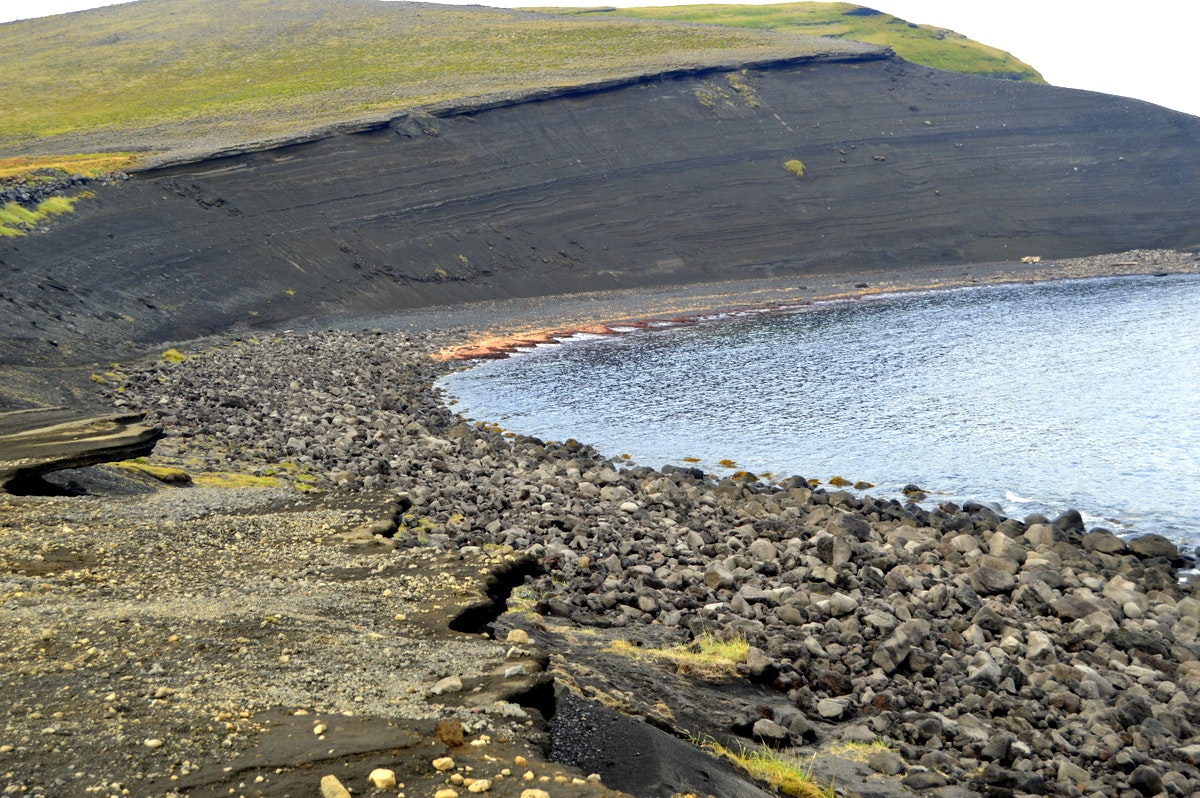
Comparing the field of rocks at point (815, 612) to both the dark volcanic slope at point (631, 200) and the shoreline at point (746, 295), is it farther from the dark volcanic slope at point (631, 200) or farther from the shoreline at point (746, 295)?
the dark volcanic slope at point (631, 200)

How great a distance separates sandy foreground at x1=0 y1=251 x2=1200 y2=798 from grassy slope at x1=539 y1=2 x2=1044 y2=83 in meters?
144

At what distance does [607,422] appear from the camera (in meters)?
35.2

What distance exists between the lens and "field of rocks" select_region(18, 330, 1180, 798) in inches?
451

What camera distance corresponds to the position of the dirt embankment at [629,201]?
2153 inches

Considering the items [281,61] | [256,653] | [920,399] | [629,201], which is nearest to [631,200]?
[629,201]

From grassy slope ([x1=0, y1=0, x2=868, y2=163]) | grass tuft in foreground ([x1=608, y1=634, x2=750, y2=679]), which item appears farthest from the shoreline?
grass tuft in foreground ([x1=608, y1=634, x2=750, y2=679])

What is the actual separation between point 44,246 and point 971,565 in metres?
45.7

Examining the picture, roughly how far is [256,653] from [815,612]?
853cm

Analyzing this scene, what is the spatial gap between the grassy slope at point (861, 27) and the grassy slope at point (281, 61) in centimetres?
4696

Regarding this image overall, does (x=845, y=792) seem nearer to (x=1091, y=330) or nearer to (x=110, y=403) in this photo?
(x=110, y=403)

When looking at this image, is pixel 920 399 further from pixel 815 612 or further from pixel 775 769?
pixel 775 769

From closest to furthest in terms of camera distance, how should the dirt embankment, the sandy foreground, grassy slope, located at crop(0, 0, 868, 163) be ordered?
the sandy foreground < the dirt embankment < grassy slope, located at crop(0, 0, 868, 163)

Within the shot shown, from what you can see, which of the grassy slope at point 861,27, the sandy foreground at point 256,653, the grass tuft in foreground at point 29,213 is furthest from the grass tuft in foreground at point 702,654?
the grassy slope at point 861,27

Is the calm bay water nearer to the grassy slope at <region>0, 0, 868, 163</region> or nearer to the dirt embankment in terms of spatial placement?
the dirt embankment
